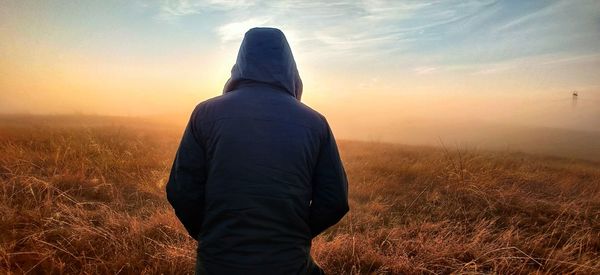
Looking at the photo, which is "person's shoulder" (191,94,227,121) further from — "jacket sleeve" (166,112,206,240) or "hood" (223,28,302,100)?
"hood" (223,28,302,100)

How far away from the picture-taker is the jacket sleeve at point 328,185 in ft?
6.90

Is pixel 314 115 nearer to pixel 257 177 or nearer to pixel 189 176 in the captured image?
pixel 257 177

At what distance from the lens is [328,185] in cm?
211

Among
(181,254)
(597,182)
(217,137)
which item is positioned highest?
(217,137)

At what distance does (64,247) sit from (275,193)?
3104 millimetres

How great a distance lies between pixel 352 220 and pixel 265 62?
375 centimetres

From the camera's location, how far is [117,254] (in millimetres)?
3584

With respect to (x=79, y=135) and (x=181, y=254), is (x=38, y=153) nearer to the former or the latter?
(x=79, y=135)

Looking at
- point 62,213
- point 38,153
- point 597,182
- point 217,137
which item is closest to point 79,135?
point 38,153

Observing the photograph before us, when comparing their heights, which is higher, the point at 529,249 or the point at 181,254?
the point at 181,254

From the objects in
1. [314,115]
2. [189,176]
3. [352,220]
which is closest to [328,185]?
[314,115]

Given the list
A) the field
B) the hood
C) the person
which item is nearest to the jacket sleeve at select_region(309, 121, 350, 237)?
the person

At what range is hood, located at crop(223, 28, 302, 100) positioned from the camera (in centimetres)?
214

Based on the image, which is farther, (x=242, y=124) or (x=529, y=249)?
(x=529, y=249)
